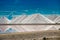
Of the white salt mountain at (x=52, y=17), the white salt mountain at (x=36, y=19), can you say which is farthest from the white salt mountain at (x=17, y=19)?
the white salt mountain at (x=52, y=17)

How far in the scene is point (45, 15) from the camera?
2131 millimetres

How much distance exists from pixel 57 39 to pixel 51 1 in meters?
0.70

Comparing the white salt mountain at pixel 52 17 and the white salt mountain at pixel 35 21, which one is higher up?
the white salt mountain at pixel 52 17

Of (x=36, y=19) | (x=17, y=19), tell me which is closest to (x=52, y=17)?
(x=36, y=19)

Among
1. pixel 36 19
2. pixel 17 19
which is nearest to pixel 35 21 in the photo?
pixel 36 19

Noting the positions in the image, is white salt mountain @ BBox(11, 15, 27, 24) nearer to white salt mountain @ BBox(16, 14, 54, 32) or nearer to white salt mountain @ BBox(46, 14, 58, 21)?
white salt mountain @ BBox(16, 14, 54, 32)

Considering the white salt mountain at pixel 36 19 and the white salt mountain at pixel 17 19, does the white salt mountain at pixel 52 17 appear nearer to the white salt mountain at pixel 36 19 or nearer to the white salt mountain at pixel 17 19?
the white salt mountain at pixel 36 19

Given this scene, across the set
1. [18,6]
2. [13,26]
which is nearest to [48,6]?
[18,6]

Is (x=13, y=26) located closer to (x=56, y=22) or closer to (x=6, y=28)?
(x=6, y=28)

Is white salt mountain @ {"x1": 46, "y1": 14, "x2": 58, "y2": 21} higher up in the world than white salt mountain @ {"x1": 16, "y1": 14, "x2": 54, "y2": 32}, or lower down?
higher up

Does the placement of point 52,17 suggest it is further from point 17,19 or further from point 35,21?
point 17,19

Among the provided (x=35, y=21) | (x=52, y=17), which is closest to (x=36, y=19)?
(x=35, y=21)

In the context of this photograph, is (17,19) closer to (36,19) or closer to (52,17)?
(36,19)

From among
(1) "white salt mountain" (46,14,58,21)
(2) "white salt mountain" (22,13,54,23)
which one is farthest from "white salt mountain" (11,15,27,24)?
(1) "white salt mountain" (46,14,58,21)
